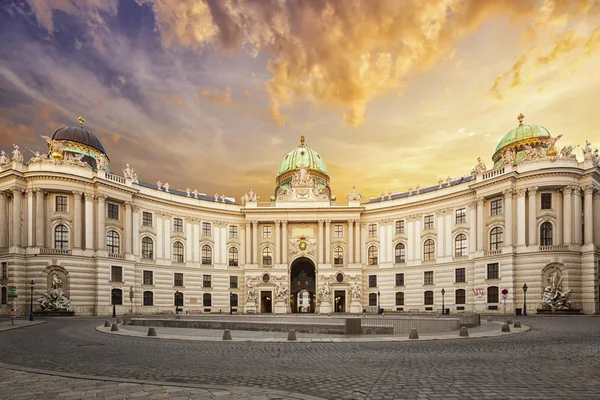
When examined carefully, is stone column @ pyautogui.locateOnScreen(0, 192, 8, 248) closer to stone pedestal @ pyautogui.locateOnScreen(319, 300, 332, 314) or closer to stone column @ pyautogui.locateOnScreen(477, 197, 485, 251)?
stone pedestal @ pyautogui.locateOnScreen(319, 300, 332, 314)

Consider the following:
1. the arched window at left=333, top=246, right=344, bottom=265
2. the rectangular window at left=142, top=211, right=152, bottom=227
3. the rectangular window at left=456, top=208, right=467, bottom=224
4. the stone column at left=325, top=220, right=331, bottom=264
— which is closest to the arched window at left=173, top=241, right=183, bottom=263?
the rectangular window at left=142, top=211, right=152, bottom=227

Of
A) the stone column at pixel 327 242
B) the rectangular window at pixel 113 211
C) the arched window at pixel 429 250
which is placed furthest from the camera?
the stone column at pixel 327 242

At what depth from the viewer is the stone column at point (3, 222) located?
49.4m

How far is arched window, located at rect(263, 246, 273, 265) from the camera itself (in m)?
67.3

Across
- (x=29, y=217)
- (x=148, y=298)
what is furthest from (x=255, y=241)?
(x=29, y=217)

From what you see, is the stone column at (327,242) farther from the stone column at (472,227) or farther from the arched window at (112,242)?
the arched window at (112,242)

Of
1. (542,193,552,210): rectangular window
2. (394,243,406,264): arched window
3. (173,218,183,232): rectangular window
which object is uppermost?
(542,193,552,210): rectangular window

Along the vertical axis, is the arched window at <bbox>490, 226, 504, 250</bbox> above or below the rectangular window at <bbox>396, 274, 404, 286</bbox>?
above

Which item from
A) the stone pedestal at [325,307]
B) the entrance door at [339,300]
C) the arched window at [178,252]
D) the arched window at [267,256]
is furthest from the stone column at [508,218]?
the arched window at [178,252]

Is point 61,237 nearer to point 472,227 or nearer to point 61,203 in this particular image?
point 61,203

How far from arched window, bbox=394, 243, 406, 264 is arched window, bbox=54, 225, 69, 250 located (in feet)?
154

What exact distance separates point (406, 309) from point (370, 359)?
165 feet

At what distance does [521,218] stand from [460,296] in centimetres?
1373

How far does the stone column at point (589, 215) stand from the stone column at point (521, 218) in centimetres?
716
